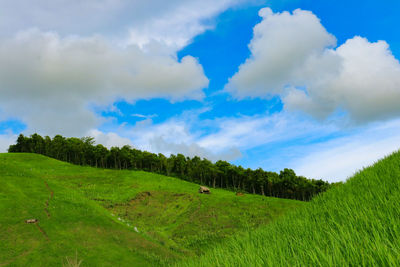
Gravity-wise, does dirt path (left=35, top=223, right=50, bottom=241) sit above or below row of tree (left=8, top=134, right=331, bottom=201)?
below

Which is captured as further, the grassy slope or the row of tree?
the row of tree

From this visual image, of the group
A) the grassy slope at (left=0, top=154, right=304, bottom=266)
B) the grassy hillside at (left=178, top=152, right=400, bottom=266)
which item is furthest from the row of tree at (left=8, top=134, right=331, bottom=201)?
the grassy hillside at (left=178, top=152, right=400, bottom=266)

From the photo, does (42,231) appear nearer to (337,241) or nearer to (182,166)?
(337,241)

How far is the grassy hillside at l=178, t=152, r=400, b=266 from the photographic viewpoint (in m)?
2.67

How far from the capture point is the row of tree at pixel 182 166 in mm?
112663

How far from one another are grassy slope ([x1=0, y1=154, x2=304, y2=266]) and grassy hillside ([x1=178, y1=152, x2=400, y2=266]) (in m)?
1.82

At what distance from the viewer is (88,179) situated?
88500 millimetres

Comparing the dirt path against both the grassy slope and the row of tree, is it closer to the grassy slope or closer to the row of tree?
the grassy slope

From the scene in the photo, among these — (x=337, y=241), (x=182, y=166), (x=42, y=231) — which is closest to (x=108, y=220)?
(x=42, y=231)

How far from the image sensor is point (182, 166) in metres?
127

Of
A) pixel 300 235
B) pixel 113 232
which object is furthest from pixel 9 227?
pixel 300 235

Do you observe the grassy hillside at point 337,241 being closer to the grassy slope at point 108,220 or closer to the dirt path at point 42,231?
the grassy slope at point 108,220

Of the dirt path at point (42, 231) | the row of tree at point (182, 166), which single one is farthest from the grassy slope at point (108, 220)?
the row of tree at point (182, 166)

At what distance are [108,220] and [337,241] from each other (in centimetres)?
3613
